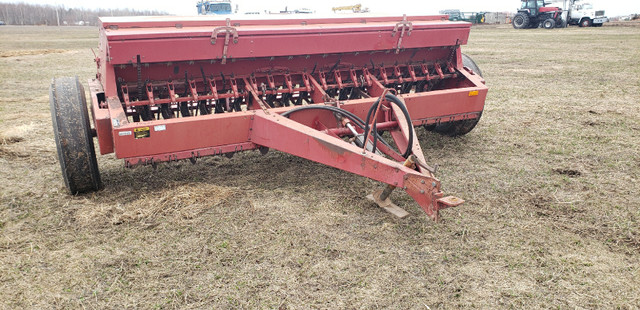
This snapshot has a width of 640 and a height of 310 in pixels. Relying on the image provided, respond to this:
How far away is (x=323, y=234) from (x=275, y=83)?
83.6 inches

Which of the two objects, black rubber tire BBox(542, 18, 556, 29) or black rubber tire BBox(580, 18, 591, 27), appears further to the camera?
black rubber tire BBox(580, 18, 591, 27)

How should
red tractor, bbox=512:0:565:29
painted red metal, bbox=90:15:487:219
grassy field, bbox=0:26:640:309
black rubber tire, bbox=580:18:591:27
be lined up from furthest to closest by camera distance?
black rubber tire, bbox=580:18:591:27, red tractor, bbox=512:0:565:29, painted red metal, bbox=90:15:487:219, grassy field, bbox=0:26:640:309

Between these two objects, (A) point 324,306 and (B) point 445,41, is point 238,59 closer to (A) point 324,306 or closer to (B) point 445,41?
(B) point 445,41

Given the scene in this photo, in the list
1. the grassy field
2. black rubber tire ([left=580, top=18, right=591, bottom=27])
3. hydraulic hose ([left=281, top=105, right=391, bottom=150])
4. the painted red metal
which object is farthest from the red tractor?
hydraulic hose ([left=281, top=105, right=391, bottom=150])

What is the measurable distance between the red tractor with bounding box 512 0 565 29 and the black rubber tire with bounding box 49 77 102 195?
30203 mm

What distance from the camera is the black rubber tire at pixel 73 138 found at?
144 inches

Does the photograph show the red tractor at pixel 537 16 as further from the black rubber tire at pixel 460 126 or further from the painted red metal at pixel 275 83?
the painted red metal at pixel 275 83

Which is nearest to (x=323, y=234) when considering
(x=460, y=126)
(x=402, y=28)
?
(x=402, y=28)

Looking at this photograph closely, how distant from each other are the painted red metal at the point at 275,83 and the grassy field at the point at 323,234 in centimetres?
39

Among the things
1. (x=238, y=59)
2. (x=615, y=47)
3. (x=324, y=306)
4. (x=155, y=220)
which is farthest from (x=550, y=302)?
(x=615, y=47)

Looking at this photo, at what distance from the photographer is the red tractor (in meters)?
28.6

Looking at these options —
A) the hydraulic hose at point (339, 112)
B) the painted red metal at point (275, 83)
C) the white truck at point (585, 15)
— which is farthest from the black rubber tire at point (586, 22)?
the hydraulic hose at point (339, 112)

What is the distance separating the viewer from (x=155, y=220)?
3.48m

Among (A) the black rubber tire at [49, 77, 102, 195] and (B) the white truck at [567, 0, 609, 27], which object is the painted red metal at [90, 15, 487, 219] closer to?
(A) the black rubber tire at [49, 77, 102, 195]
